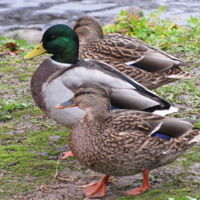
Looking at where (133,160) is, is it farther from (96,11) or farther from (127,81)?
(96,11)

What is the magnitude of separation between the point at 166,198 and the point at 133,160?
1.23ft

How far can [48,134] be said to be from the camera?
4.91 metres

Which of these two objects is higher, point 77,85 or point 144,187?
point 77,85

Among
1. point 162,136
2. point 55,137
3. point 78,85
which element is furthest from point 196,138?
point 55,137

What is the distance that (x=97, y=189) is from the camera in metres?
3.54

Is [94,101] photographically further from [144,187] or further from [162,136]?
[144,187]

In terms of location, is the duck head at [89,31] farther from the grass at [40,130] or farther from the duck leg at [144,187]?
the duck leg at [144,187]

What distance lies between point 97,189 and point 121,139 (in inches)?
18.4

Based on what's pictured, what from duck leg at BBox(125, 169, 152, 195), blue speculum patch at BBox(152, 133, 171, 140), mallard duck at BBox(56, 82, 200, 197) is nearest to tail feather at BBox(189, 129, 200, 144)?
mallard duck at BBox(56, 82, 200, 197)

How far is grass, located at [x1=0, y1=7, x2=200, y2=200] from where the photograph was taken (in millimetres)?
3643

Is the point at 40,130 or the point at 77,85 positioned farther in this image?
the point at 40,130

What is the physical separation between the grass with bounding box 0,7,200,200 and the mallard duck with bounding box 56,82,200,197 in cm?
23

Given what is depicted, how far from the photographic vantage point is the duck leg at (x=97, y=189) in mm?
3529

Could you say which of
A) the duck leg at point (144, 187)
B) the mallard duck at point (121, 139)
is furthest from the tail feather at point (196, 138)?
the duck leg at point (144, 187)
